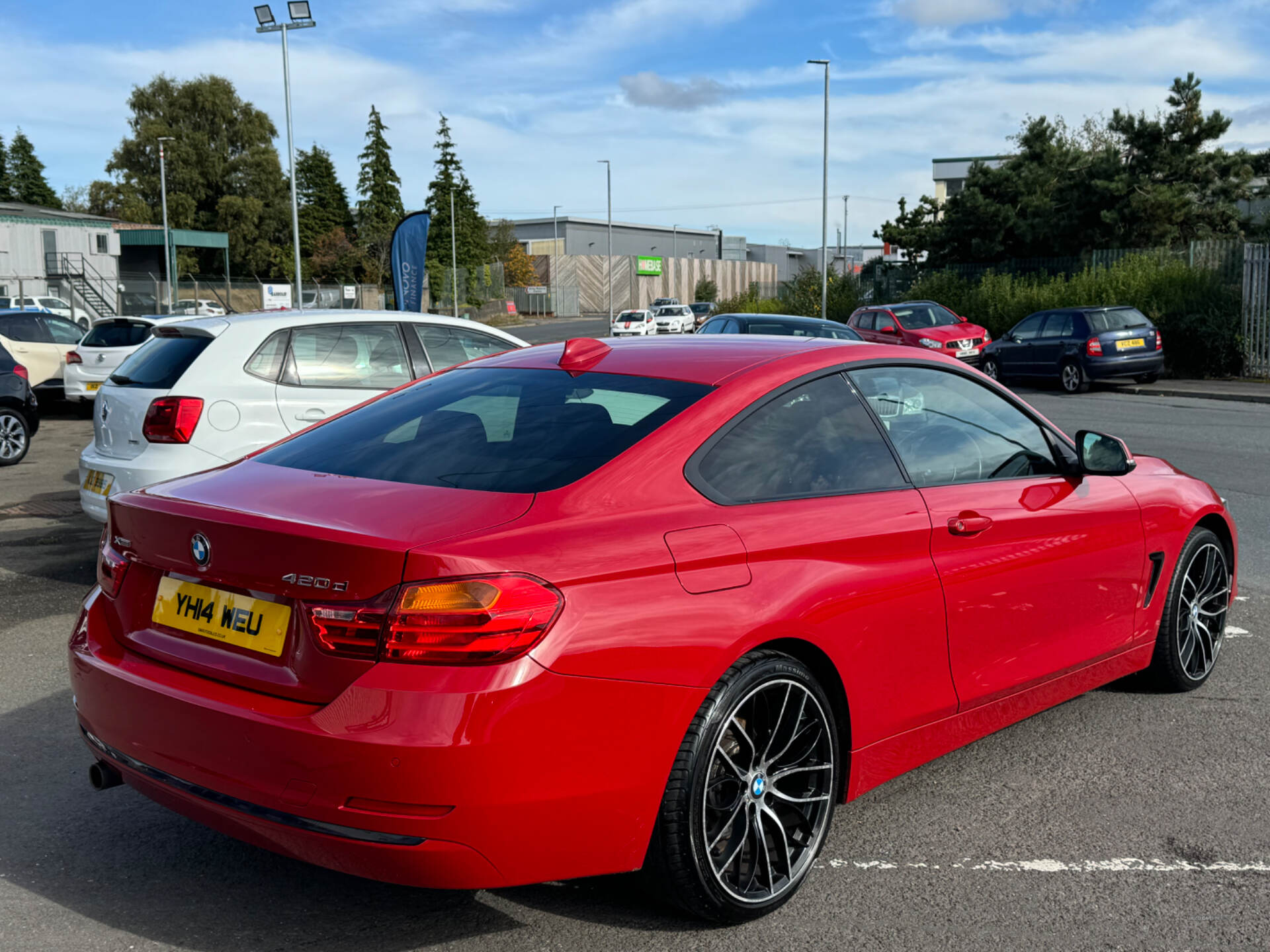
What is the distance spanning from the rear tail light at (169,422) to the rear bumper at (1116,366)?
61.7 feet

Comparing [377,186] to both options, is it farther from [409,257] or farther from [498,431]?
[498,431]

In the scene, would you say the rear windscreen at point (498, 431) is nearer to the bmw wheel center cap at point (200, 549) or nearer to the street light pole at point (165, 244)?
the bmw wheel center cap at point (200, 549)

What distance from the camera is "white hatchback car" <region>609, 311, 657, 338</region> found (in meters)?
53.4

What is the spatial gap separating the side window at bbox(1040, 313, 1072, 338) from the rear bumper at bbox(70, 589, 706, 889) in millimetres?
21646

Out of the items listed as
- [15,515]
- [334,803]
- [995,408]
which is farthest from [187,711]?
[15,515]

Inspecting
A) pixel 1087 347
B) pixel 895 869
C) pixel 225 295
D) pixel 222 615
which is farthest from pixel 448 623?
pixel 225 295

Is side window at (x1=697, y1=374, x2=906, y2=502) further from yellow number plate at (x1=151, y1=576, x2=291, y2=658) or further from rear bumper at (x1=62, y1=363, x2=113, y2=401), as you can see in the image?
rear bumper at (x1=62, y1=363, x2=113, y2=401)

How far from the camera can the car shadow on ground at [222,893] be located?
311 centimetres

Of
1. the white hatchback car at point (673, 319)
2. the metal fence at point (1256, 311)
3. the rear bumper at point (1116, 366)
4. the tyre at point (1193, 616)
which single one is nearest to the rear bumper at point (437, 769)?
the tyre at point (1193, 616)

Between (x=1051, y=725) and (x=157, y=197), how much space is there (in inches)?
3447

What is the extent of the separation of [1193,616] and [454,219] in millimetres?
90832

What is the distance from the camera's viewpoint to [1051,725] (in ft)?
15.5

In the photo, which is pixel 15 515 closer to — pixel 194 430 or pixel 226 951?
pixel 194 430

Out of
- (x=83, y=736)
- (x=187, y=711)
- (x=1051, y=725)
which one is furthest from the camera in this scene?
(x=1051, y=725)
